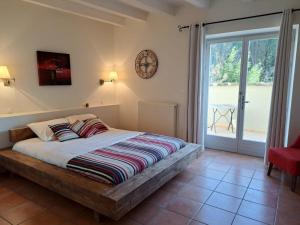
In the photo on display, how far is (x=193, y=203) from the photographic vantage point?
243 cm

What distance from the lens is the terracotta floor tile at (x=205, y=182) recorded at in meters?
2.82

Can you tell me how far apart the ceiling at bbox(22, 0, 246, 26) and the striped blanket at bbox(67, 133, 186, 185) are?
7.01 ft

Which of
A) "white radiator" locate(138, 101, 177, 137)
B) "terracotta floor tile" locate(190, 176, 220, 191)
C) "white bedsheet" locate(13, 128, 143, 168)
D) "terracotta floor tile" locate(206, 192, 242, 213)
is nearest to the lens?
"terracotta floor tile" locate(206, 192, 242, 213)

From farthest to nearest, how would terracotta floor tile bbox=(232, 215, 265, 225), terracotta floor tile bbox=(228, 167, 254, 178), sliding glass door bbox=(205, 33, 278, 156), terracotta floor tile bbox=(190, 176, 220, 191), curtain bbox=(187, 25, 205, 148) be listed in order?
curtain bbox=(187, 25, 205, 148)
sliding glass door bbox=(205, 33, 278, 156)
terracotta floor tile bbox=(228, 167, 254, 178)
terracotta floor tile bbox=(190, 176, 220, 191)
terracotta floor tile bbox=(232, 215, 265, 225)

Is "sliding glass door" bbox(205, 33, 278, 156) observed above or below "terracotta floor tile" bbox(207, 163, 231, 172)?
above

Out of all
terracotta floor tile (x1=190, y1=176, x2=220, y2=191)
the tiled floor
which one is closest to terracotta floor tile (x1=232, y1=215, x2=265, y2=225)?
the tiled floor

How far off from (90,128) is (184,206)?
1972 mm

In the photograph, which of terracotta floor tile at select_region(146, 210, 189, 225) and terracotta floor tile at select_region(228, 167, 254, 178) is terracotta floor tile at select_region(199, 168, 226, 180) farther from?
terracotta floor tile at select_region(146, 210, 189, 225)

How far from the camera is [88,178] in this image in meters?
2.28

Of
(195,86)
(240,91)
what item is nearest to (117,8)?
(195,86)

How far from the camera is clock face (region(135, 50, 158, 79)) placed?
4.45 metres

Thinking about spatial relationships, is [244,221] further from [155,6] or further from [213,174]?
[155,6]

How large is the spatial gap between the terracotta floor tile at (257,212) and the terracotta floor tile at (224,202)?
6 centimetres

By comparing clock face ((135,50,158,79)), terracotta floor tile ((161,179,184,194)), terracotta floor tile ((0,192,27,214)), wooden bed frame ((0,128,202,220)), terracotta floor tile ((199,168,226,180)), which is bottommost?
terracotta floor tile ((0,192,27,214))
